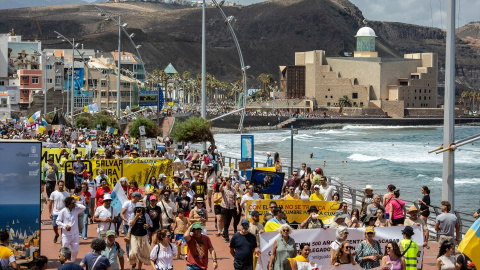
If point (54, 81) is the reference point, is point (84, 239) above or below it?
below

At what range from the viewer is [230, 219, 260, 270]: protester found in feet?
37.2

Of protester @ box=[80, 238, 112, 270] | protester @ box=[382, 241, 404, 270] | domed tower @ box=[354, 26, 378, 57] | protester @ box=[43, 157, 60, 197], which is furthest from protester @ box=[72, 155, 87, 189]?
domed tower @ box=[354, 26, 378, 57]

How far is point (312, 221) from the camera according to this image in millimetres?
13070

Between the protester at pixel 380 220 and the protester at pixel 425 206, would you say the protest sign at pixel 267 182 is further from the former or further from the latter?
the protester at pixel 380 220

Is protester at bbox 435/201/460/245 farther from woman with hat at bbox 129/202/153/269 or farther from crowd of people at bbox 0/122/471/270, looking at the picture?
woman with hat at bbox 129/202/153/269

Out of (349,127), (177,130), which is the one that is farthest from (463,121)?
(177,130)

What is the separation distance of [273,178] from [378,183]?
29.1 m

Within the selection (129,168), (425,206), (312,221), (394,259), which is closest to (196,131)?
(129,168)

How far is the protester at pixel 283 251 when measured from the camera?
426 inches

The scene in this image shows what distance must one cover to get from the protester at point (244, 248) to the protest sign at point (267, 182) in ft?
21.1

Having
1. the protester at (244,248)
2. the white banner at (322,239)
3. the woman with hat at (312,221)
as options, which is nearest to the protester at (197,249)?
the protester at (244,248)

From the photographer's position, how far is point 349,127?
142750 mm

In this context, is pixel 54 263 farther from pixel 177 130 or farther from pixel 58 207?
pixel 177 130

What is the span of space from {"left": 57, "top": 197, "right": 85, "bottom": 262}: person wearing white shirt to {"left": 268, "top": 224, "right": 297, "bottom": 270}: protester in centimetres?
407
